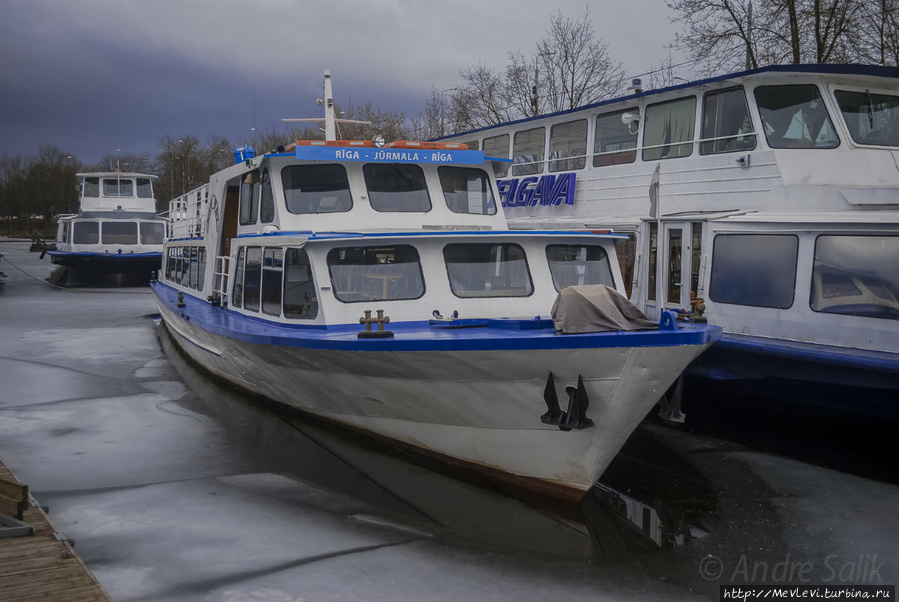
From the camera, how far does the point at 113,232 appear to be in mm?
30000

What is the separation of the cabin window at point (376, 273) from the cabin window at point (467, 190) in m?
1.93

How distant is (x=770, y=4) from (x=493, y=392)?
1639 cm

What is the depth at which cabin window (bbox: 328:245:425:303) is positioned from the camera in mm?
8344

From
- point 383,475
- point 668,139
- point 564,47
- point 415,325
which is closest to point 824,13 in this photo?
point 668,139

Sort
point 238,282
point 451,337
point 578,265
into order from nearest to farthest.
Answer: point 451,337
point 578,265
point 238,282

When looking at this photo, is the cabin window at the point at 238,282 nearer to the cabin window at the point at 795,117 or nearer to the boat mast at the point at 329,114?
the boat mast at the point at 329,114

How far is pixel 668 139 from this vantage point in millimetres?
11852

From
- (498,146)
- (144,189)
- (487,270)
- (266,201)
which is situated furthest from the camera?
(144,189)

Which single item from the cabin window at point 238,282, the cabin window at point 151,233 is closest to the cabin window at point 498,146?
the cabin window at point 238,282

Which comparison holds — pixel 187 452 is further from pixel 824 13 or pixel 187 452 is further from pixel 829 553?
pixel 824 13

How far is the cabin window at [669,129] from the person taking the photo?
37.6 feet

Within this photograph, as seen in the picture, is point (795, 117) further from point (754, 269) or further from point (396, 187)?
point (396, 187)

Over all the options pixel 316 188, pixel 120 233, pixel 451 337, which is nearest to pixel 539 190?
pixel 316 188

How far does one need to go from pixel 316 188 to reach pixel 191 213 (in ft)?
23.1
